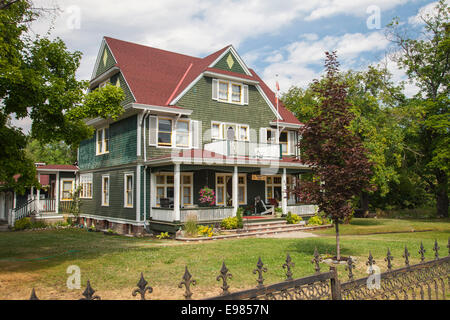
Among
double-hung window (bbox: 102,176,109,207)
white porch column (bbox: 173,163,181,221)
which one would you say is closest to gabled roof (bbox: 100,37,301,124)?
white porch column (bbox: 173,163,181,221)

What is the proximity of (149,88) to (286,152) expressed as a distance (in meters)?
11.0

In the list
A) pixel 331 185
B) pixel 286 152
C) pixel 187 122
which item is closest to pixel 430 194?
pixel 286 152

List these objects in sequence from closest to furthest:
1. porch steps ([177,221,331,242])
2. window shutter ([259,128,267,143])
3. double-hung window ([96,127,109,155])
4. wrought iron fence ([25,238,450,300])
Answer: wrought iron fence ([25,238,450,300])
porch steps ([177,221,331,242])
double-hung window ([96,127,109,155])
window shutter ([259,128,267,143])

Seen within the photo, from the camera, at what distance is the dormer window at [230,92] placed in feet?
75.2

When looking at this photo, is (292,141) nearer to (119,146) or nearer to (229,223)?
(229,223)

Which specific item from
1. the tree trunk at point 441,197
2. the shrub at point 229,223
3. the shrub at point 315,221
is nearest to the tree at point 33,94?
the shrub at point 229,223

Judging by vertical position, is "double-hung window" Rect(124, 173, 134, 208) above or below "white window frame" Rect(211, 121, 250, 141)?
below

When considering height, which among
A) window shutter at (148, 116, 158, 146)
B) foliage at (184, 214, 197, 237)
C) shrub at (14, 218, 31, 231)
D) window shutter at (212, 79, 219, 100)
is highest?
window shutter at (212, 79, 219, 100)

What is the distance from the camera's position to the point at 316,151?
10773 mm

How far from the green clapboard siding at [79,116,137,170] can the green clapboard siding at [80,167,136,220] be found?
584 millimetres

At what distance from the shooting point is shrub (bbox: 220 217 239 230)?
18.6m

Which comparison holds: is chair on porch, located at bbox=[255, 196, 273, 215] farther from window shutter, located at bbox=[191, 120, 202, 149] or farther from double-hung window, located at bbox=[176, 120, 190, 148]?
double-hung window, located at bbox=[176, 120, 190, 148]

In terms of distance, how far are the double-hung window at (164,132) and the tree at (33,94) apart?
8.21 metres

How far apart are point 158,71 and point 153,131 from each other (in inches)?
229
